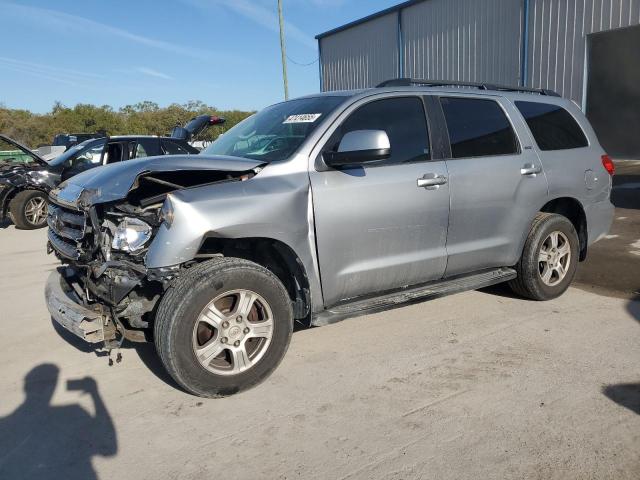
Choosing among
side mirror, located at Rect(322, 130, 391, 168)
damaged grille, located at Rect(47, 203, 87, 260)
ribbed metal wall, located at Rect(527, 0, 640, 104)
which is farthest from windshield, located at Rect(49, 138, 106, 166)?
ribbed metal wall, located at Rect(527, 0, 640, 104)

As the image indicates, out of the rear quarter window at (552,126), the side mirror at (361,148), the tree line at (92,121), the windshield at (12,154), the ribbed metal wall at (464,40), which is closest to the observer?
the side mirror at (361,148)

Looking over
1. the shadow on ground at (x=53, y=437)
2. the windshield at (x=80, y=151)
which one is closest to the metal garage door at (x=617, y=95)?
the windshield at (x=80, y=151)

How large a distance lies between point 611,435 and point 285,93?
862 inches

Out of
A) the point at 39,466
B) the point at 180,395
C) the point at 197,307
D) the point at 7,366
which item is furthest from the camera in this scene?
the point at 7,366

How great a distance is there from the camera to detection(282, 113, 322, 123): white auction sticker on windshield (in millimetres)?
3846

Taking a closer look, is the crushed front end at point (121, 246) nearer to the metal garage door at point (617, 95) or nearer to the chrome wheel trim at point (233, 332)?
the chrome wheel trim at point (233, 332)

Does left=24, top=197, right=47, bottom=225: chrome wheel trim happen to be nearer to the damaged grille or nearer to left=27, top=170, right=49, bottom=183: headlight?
left=27, top=170, right=49, bottom=183: headlight

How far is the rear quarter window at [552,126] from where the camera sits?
482 cm

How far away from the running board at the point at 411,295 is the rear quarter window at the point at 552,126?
4.09ft

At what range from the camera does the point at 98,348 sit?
163 inches

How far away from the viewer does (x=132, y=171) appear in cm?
328

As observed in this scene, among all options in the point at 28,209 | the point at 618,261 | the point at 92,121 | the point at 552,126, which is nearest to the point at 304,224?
the point at 552,126

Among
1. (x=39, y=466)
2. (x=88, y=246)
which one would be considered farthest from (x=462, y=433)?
(x=88, y=246)

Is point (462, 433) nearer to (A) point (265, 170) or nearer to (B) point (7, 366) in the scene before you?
(A) point (265, 170)
